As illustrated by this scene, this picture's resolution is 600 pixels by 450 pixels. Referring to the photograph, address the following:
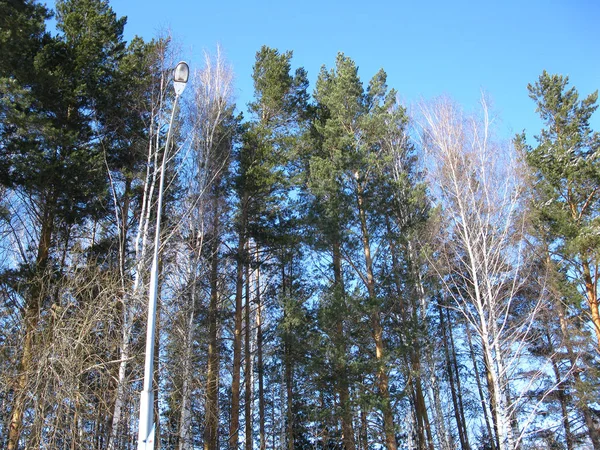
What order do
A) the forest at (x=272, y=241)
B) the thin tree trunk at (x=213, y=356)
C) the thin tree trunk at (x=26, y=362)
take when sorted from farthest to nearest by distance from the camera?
the thin tree trunk at (x=213, y=356)
the forest at (x=272, y=241)
the thin tree trunk at (x=26, y=362)

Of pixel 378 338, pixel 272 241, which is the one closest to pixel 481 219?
pixel 378 338

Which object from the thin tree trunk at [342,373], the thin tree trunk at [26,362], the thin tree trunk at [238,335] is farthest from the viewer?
the thin tree trunk at [238,335]

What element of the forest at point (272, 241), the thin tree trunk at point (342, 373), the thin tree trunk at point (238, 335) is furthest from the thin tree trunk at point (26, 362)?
the thin tree trunk at point (342, 373)

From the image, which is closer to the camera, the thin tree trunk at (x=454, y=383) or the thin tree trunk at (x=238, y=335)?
the thin tree trunk at (x=238, y=335)

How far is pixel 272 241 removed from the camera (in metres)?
17.0

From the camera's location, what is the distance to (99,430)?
881 cm

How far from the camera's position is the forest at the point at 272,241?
1007 centimetres

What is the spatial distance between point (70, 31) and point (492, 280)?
46.8ft

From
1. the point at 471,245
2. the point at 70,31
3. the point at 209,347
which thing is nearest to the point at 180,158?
the point at 70,31

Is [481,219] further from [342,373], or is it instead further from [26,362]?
[26,362]

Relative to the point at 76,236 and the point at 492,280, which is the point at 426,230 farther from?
the point at 76,236

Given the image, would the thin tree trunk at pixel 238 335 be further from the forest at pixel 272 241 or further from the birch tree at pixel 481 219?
the birch tree at pixel 481 219

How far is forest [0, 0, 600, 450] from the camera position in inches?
396

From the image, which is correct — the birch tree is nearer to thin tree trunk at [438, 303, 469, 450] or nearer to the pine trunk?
the pine trunk
